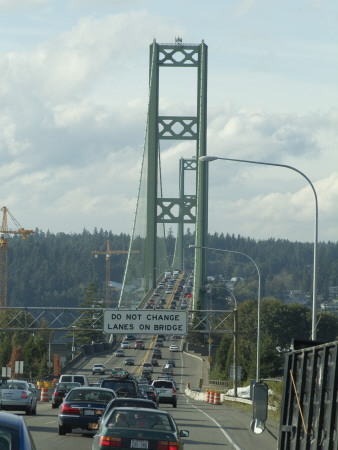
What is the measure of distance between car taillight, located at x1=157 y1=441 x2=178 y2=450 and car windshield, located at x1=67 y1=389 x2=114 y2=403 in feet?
31.1

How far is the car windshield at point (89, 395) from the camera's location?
2394 cm

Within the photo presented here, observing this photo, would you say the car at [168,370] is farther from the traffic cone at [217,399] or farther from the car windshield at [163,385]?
the car windshield at [163,385]

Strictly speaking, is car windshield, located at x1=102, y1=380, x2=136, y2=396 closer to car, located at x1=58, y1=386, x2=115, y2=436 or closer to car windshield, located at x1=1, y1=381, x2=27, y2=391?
car windshield, located at x1=1, y1=381, x2=27, y2=391

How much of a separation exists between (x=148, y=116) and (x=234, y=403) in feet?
84.7

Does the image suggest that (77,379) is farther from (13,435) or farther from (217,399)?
(13,435)

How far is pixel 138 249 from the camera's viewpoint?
69.6 m

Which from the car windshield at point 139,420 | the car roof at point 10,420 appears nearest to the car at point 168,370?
the car windshield at point 139,420

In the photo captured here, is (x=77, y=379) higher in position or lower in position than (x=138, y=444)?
lower

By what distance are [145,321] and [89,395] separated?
28351 mm

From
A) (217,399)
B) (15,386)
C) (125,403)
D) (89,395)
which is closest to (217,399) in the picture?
(217,399)

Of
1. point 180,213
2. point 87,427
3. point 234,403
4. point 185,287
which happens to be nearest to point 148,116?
point 180,213

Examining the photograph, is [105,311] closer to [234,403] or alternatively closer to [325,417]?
[234,403]

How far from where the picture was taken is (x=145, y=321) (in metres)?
52.5

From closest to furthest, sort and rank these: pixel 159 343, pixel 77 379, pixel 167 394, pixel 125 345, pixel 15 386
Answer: pixel 15 386 < pixel 77 379 < pixel 167 394 < pixel 125 345 < pixel 159 343
